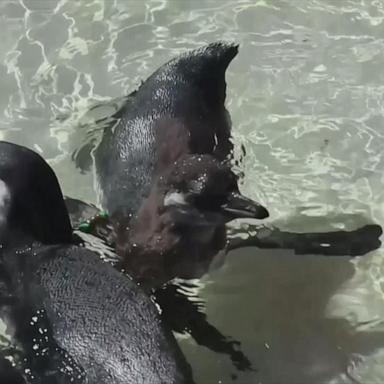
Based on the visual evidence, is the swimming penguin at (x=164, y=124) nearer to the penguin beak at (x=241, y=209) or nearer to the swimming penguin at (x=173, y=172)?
the swimming penguin at (x=173, y=172)

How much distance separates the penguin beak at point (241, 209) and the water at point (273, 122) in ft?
0.71

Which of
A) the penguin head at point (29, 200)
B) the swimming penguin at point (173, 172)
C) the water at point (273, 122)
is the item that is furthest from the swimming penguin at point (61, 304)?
the water at point (273, 122)

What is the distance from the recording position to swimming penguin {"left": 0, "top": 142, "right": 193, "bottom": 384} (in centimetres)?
120

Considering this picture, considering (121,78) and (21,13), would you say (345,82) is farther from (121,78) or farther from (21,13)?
(21,13)

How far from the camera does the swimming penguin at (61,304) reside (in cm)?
120

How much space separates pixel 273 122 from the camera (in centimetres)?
192

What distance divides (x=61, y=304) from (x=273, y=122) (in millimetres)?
755

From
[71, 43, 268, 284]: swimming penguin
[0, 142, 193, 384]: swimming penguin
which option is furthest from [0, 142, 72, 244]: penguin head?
[71, 43, 268, 284]: swimming penguin

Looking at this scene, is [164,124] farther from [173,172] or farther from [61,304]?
[61,304]

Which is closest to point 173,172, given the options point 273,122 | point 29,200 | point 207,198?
point 207,198

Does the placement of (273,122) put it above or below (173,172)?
below

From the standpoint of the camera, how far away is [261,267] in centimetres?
162

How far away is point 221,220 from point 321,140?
1.84 ft

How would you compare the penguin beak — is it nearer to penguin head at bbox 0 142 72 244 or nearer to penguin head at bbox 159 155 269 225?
penguin head at bbox 159 155 269 225
